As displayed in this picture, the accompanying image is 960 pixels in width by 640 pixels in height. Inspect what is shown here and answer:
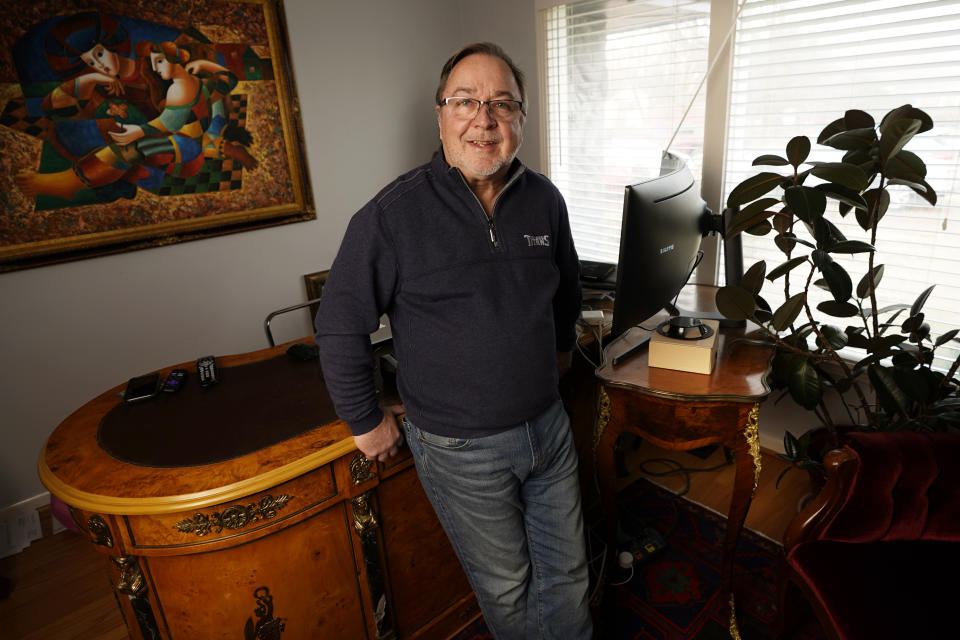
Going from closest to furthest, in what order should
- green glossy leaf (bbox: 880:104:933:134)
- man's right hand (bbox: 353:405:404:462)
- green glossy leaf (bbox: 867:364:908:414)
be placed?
man's right hand (bbox: 353:405:404:462) → green glossy leaf (bbox: 880:104:933:134) → green glossy leaf (bbox: 867:364:908:414)

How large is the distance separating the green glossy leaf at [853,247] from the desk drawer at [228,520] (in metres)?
1.45

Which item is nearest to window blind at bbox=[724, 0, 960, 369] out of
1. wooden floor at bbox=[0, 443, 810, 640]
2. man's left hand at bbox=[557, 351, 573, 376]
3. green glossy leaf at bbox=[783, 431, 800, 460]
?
green glossy leaf at bbox=[783, 431, 800, 460]

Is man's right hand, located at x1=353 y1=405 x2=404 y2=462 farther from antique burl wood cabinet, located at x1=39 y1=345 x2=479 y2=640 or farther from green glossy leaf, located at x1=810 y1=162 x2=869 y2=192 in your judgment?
green glossy leaf, located at x1=810 y1=162 x2=869 y2=192

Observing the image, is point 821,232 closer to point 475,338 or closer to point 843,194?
point 843,194

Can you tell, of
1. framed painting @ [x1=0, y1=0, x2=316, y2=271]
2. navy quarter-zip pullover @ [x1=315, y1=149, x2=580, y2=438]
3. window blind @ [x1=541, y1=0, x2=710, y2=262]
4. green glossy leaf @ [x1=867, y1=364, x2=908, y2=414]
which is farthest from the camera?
window blind @ [x1=541, y1=0, x2=710, y2=262]

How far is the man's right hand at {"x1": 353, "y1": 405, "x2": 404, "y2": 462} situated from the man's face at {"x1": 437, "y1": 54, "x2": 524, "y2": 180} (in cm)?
60

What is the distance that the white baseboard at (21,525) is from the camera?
2.22m

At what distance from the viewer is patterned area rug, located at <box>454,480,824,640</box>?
1.69 meters

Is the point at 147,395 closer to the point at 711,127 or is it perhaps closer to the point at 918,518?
the point at 918,518

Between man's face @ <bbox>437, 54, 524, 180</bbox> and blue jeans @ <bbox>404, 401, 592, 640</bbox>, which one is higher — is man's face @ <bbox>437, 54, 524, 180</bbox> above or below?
above

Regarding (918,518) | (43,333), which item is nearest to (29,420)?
(43,333)

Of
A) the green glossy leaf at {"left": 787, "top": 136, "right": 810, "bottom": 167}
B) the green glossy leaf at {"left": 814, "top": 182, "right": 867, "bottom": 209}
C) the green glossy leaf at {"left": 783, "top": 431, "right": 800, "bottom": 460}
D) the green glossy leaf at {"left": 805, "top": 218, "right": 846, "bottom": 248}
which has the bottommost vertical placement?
the green glossy leaf at {"left": 783, "top": 431, "right": 800, "bottom": 460}

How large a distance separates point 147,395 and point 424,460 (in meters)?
0.85

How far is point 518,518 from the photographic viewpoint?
1350mm
